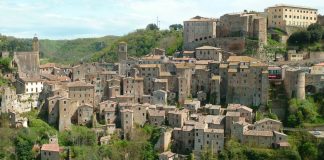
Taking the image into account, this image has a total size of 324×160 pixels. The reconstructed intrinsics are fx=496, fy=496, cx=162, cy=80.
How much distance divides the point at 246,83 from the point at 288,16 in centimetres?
2063

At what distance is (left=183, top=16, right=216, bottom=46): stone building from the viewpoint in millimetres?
59875

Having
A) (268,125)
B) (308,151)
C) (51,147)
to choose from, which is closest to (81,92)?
(51,147)

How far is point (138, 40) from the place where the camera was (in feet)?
264

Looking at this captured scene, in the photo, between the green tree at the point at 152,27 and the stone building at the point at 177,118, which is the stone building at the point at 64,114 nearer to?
the stone building at the point at 177,118

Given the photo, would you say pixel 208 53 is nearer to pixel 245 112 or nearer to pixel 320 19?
pixel 245 112

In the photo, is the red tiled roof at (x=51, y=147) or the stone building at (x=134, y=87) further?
the stone building at (x=134, y=87)

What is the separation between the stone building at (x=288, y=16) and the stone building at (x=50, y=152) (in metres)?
34.5

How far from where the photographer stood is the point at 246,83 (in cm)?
4700

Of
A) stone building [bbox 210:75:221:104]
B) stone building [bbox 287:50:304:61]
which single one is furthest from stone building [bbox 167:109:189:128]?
stone building [bbox 287:50:304:61]

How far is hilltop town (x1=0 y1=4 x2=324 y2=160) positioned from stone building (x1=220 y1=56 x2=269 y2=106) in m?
0.09

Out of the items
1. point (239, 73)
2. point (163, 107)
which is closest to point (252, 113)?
point (239, 73)

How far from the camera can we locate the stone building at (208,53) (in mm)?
54069

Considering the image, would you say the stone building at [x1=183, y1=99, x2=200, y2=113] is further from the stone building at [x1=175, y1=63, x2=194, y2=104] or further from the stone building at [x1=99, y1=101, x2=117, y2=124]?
the stone building at [x1=99, y1=101, x2=117, y2=124]

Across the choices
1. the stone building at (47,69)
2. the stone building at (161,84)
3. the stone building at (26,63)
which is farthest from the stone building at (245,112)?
the stone building at (47,69)
